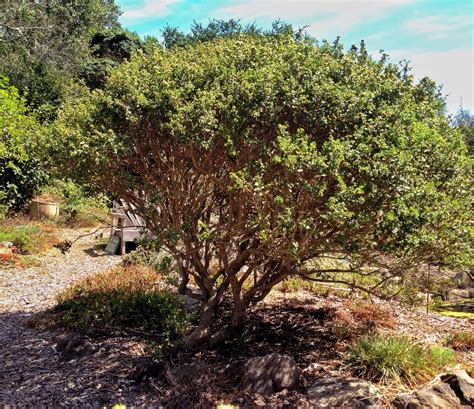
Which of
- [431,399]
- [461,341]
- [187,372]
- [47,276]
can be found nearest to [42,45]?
[47,276]

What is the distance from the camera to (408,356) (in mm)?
4590

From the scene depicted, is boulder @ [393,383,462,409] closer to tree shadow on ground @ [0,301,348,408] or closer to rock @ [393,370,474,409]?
rock @ [393,370,474,409]

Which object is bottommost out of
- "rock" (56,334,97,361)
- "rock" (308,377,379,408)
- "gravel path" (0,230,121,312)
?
"gravel path" (0,230,121,312)

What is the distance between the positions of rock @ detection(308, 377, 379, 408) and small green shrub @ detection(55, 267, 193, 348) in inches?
60.1

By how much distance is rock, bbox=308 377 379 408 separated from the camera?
4086 mm

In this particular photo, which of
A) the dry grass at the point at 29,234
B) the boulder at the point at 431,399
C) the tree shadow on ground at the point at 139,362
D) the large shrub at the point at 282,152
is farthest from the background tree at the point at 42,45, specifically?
the boulder at the point at 431,399

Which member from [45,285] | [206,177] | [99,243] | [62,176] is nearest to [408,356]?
[206,177]

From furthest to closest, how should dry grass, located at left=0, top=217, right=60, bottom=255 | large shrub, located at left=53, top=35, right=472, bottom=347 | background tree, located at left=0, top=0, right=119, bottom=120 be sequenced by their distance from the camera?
background tree, located at left=0, top=0, right=119, bottom=120
dry grass, located at left=0, top=217, right=60, bottom=255
large shrub, located at left=53, top=35, right=472, bottom=347

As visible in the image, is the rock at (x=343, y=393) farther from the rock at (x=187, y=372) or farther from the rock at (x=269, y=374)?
the rock at (x=187, y=372)

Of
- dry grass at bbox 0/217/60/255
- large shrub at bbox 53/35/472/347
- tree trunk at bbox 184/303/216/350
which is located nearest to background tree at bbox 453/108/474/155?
large shrub at bbox 53/35/472/347

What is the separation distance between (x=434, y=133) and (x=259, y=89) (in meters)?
1.53

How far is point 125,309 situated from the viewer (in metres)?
6.30

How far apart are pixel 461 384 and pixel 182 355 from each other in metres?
2.68

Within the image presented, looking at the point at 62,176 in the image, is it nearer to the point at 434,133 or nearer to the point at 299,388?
the point at 299,388
